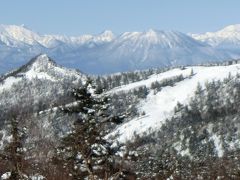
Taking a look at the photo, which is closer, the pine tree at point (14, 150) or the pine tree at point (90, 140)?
the pine tree at point (90, 140)

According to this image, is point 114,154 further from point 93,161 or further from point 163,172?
point 163,172

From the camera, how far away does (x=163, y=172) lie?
84438 millimetres

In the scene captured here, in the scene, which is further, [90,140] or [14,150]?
[14,150]

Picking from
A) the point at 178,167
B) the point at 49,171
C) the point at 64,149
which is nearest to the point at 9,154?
the point at 64,149

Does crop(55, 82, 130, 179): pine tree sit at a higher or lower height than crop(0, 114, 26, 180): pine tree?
higher

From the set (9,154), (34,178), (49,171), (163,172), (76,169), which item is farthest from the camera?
(163,172)

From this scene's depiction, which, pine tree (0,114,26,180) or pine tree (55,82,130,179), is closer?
pine tree (55,82,130,179)

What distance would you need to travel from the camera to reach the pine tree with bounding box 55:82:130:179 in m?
33.2

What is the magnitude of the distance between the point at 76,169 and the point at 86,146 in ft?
5.51

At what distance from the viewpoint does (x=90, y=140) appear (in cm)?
3347

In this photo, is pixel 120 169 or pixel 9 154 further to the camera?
pixel 9 154

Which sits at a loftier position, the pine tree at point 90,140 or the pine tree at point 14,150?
the pine tree at point 90,140

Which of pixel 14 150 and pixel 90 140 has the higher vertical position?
pixel 90 140

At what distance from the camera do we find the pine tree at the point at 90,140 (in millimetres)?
33250
